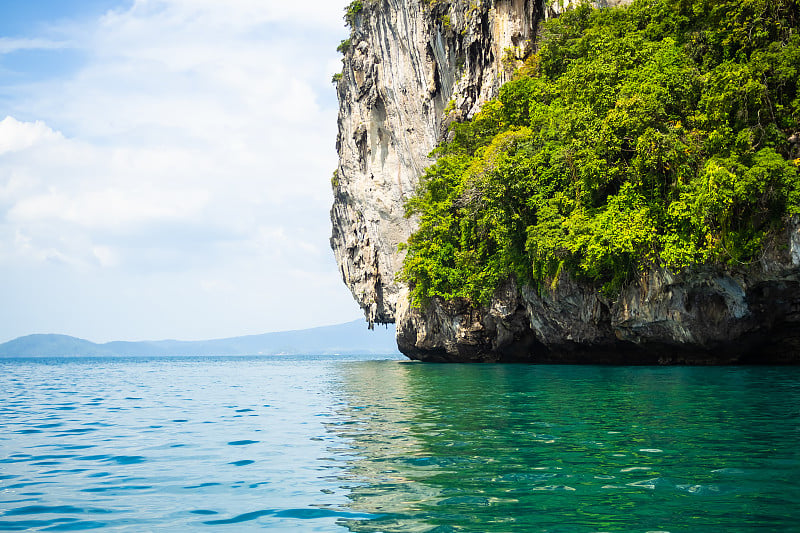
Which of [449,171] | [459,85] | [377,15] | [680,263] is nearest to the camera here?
[680,263]

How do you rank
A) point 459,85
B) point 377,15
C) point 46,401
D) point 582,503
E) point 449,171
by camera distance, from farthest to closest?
point 377,15 < point 459,85 < point 449,171 < point 46,401 < point 582,503

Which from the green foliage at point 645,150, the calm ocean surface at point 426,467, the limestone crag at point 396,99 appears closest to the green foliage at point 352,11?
the limestone crag at point 396,99

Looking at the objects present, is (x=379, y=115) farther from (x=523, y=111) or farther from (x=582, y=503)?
(x=582, y=503)

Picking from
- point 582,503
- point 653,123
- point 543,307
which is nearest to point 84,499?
point 582,503

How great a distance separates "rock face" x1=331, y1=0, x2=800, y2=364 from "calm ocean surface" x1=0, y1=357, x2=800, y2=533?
324 inches

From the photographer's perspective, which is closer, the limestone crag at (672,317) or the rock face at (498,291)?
the limestone crag at (672,317)

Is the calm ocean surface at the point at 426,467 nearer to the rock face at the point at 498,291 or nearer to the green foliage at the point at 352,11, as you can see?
the rock face at the point at 498,291

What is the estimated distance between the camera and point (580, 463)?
639cm

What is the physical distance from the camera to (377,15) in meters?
49.1

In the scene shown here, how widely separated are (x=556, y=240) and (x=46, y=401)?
17.5m

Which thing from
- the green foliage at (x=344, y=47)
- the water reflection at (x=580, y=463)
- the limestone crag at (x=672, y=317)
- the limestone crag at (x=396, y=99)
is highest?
the green foliage at (x=344, y=47)

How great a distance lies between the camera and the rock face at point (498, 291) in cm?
2058

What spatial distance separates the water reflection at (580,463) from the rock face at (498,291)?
28.2 feet

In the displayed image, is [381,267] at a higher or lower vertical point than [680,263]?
higher
